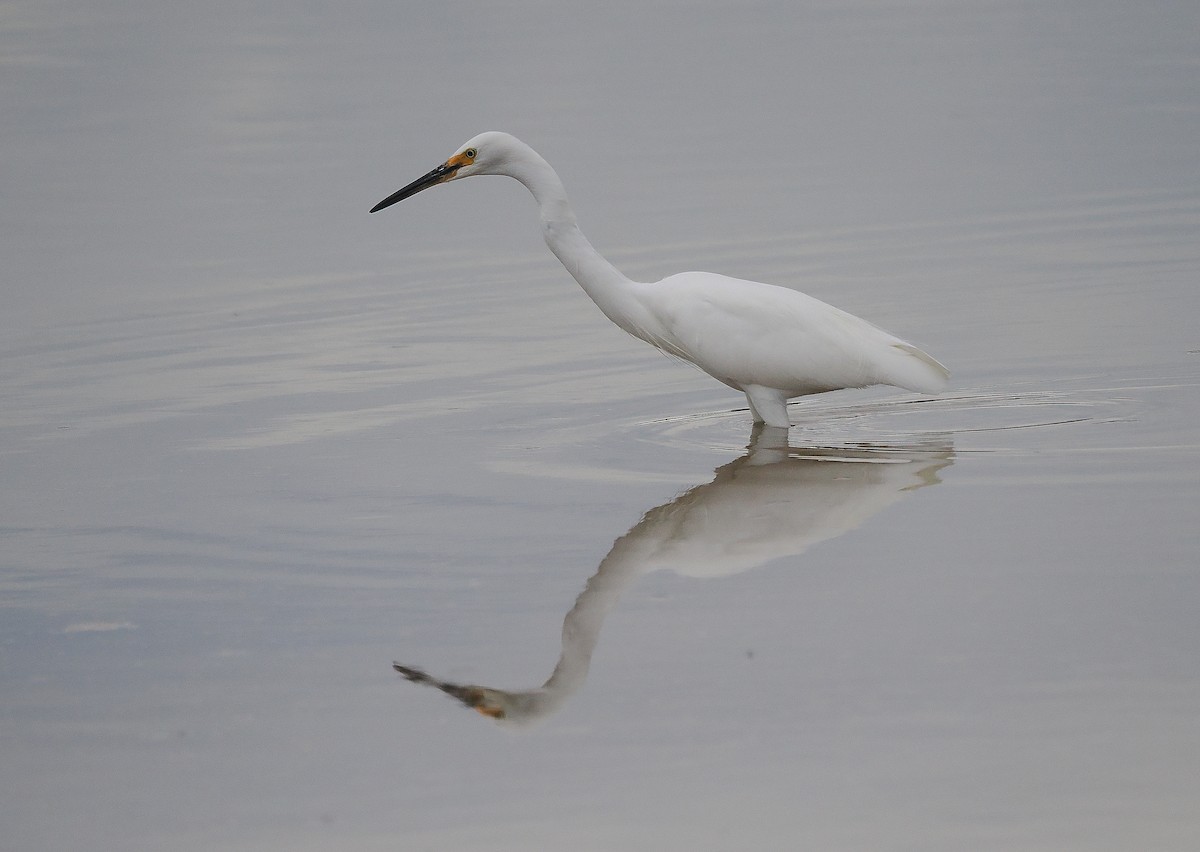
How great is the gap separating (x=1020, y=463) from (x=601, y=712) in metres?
2.81

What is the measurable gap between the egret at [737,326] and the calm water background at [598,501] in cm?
27

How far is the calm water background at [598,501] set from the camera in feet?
13.7

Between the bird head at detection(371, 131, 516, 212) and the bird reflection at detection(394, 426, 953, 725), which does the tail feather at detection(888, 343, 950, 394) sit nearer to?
the bird reflection at detection(394, 426, 953, 725)

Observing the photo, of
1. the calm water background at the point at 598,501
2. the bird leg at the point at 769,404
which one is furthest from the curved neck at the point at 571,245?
the bird leg at the point at 769,404

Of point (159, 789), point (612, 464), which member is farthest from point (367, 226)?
point (159, 789)

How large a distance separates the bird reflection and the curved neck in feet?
2.92

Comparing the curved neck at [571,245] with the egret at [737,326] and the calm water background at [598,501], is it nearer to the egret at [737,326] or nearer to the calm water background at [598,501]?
the egret at [737,326]

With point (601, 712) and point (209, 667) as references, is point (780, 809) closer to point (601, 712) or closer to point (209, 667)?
point (601, 712)

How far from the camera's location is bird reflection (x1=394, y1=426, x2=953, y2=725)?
190 inches

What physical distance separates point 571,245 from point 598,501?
1728 mm

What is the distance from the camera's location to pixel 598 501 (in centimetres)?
657

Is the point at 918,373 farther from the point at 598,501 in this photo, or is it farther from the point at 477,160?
the point at 477,160

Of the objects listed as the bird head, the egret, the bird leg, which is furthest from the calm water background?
the bird head

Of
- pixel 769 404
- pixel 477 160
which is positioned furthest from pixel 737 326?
pixel 477 160
